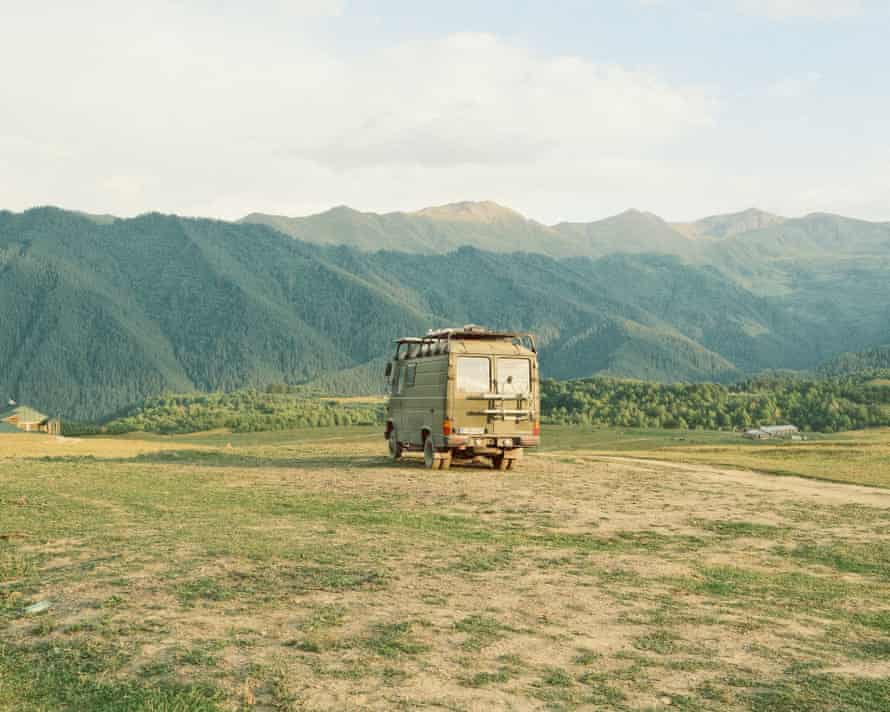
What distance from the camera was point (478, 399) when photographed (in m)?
27.3

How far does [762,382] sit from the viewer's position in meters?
85.2

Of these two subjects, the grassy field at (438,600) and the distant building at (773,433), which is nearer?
the grassy field at (438,600)

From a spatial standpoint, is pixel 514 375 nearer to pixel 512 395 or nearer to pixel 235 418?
pixel 512 395

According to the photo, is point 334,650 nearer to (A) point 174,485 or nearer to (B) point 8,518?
(B) point 8,518

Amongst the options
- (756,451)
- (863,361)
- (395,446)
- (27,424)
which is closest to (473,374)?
(395,446)

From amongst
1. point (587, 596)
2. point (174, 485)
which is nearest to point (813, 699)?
point (587, 596)

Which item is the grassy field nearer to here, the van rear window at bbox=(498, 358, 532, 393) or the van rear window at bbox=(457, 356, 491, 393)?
the van rear window at bbox=(457, 356, 491, 393)

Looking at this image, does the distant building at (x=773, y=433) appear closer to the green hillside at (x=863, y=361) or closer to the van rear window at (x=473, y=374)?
the van rear window at (x=473, y=374)

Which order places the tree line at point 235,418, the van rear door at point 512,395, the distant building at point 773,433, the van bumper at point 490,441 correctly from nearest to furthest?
the van bumper at point 490,441 → the van rear door at point 512,395 → the distant building at point 773,433 → the tree line at point 235,418

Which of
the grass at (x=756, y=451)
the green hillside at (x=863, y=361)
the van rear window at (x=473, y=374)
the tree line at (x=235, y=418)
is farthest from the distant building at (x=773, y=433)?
the green hillside at (x=863, y=361)

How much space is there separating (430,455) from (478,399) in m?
2.70

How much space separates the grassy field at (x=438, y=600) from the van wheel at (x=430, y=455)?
6716 millimetres

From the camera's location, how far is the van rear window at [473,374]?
27219 mm

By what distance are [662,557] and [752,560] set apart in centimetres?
128
